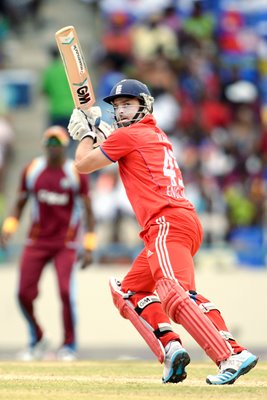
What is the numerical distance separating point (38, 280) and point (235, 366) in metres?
4.97

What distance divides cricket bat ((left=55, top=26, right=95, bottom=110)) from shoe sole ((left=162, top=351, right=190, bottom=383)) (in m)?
1.96

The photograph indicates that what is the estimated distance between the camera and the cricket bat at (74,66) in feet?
29.1

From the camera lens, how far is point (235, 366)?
307 inches

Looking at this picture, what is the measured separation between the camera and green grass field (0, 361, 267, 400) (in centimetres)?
Answer: 741

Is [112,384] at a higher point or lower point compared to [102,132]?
lower

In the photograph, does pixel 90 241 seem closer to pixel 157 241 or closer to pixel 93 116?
pixel 93 116

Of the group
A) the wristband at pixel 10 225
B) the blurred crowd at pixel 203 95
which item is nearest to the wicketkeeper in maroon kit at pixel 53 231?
the wristband at pixel 10 225

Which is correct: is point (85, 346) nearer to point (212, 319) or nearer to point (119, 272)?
point (119, 272)

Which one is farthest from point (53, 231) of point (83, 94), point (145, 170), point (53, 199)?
point (145, 170)

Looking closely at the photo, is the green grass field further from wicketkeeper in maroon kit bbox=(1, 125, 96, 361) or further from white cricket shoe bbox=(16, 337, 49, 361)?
wicketkeeper in maroon kit bbox=(1, 125, 96, 361)

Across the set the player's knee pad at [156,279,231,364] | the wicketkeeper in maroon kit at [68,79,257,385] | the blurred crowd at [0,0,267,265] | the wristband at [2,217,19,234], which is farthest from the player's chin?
the blurred crowd at [0,0,267,265]

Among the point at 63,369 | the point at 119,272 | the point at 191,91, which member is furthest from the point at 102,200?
the point at 63,369

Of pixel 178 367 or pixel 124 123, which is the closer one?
pixel 178 367

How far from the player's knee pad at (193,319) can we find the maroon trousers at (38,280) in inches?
181
